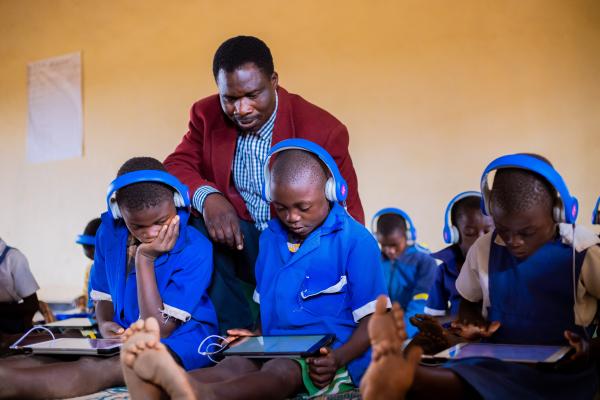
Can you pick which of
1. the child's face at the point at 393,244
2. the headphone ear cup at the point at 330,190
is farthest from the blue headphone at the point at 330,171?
the child's face at the point at 393,244

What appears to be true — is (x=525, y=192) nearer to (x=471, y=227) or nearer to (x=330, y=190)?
(x=330, y=190)

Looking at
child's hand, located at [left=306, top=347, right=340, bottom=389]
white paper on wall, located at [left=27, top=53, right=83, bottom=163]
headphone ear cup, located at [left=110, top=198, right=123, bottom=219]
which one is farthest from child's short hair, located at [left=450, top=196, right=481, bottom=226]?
white paper on wall, located at [left=27, top=53, right=83, bottom=163]

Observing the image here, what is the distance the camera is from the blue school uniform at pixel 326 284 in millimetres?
1931

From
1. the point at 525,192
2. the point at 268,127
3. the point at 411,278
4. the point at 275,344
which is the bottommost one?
the point at 411,278

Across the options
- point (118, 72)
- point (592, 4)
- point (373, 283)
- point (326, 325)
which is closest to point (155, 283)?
point (326, 325)

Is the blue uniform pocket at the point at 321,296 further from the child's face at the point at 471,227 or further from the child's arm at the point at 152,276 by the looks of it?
the child's face at the point at 471,227

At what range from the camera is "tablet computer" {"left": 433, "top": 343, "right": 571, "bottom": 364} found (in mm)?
1410

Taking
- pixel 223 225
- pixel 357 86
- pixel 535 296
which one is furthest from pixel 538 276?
pixel 357 86

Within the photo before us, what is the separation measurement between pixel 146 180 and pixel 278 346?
789 millimetres

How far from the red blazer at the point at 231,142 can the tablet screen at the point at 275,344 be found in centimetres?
69

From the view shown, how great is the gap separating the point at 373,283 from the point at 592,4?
10.6 ft

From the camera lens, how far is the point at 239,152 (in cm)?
242

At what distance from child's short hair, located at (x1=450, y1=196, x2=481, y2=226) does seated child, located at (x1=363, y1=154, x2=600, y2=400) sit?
114 cm

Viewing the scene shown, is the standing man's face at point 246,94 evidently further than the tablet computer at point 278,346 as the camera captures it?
Yes
